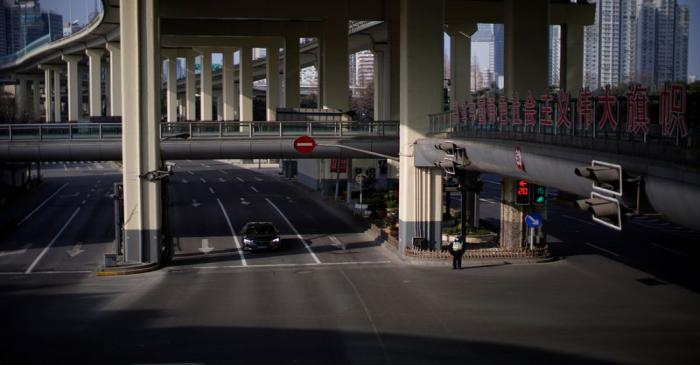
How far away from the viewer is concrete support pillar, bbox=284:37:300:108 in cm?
6594

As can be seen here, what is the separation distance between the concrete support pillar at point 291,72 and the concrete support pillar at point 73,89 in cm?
4082

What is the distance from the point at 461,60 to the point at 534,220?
116ft

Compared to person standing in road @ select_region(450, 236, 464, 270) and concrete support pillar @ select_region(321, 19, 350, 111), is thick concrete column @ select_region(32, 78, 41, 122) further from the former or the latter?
person standing in road @ select_region(450, 236, 464, 270)

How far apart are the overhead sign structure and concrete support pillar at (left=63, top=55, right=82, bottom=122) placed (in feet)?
251

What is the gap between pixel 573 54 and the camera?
5456cm

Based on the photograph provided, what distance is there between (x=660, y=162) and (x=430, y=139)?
58.2 ft

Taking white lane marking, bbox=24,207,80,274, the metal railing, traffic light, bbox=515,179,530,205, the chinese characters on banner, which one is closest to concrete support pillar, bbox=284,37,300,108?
white lane marking, bbox=24,207,80,274

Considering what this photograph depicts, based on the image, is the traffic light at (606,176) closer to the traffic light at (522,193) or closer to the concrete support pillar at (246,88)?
the traffic light at (522,193)

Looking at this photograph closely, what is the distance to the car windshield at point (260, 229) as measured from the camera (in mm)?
36938

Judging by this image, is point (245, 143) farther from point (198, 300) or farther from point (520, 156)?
point (520, 156)

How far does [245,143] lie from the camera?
129 ft

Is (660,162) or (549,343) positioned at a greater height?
(660,162)

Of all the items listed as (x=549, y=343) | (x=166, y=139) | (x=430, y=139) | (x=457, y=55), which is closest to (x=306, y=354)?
(x=549, y=343)

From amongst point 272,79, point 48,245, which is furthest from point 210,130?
point 272,79
